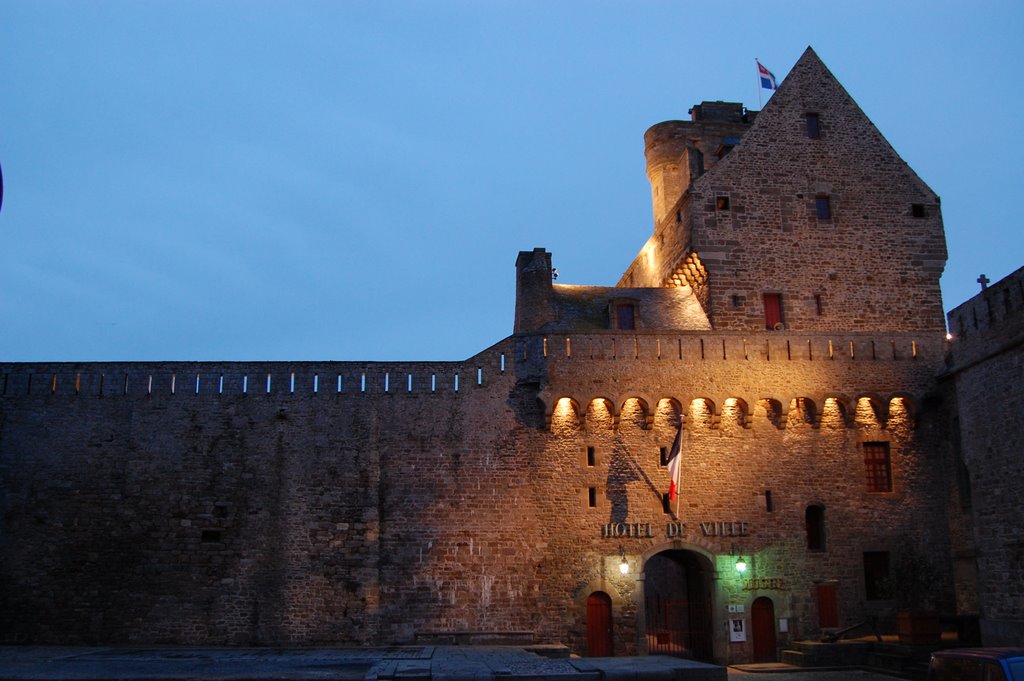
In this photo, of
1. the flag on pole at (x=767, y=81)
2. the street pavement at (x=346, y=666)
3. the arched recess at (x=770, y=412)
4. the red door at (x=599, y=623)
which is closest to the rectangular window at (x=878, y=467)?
the arched recess at (x=770, y=412)

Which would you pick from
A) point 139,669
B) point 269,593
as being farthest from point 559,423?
point 139,669

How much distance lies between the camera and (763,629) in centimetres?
2245

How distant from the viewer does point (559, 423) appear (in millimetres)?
22906

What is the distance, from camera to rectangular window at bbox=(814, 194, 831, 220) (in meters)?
26.3

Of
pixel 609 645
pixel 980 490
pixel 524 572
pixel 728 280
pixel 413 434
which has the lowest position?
pixel 609 645

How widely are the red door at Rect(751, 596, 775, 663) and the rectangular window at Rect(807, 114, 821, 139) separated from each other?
41.6 feet

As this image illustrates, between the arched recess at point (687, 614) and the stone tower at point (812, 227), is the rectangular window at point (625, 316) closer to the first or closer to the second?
the stone tower at point (812, 227)

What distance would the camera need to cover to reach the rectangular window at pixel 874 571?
74.8 feet

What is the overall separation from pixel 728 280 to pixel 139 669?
16.8 metres

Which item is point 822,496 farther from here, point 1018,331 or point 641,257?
point 641,257

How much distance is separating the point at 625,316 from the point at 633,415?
319 centimetres

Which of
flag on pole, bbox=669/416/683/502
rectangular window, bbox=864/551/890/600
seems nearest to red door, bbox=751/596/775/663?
rectangular window, bbox=864/551/890/600

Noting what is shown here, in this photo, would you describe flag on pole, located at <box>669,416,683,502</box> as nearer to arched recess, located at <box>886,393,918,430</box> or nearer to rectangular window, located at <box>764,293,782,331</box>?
rectangular window, located at <box>764,293,782,331</box>

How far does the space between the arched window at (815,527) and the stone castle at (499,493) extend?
0.38ft
